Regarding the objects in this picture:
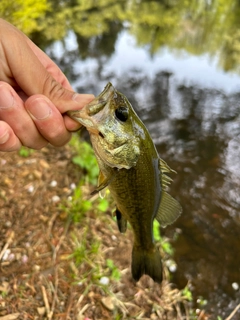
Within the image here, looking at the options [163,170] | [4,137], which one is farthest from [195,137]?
[4,137]

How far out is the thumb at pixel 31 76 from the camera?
1.76 meters

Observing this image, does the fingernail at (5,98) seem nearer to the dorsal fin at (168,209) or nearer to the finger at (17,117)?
the finger at (17,117)

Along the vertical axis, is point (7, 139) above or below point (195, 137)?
above

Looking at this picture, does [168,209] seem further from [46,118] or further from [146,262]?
[46,118]

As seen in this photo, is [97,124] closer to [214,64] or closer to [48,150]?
[48,150]

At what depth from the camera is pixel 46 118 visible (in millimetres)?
1794

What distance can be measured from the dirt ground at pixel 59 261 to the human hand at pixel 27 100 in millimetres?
1274

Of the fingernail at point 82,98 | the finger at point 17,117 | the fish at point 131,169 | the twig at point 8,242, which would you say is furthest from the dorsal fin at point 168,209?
the twig at point 8,242

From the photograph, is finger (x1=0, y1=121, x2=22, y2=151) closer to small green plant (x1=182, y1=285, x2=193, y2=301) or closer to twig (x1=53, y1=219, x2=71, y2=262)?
twig (x1=53, y1=219, x2=71, y2=262)

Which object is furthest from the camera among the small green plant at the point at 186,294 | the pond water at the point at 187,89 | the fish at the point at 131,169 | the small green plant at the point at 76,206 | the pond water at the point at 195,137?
the pond water at the point at 187,89

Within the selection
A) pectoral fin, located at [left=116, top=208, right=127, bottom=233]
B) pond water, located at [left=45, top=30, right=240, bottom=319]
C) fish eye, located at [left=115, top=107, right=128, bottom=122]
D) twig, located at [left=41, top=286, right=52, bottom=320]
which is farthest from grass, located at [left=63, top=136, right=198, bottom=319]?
fish eye, located at [left=115, top=107, right=128, bottom=122]

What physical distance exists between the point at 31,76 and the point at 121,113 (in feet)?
1.82

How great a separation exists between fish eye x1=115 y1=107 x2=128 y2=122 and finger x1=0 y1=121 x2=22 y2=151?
62 centimetres

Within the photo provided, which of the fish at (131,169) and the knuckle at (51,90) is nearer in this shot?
the fish at (131,169)
